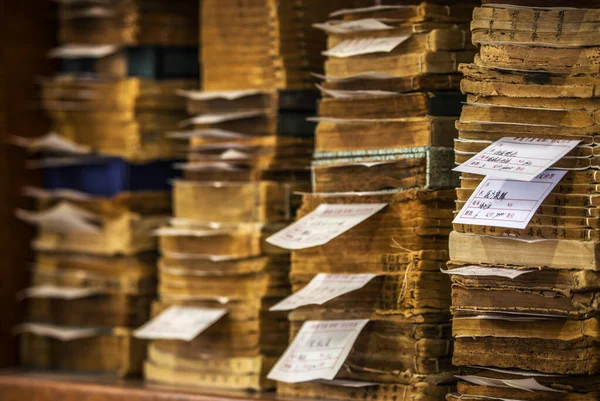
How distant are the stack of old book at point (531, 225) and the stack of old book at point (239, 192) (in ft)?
3.58

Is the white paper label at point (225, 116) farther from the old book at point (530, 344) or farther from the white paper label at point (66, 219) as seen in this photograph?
the old book at point (530, 344)

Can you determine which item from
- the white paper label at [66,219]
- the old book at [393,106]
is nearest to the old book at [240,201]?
the old book at [393,106]

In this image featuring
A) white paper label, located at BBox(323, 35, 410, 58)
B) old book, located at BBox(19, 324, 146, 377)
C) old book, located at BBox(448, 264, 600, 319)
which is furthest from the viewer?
old book, located at BBox(19, 324, 146, 377)

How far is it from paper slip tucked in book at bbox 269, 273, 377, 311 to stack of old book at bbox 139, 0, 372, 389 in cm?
49

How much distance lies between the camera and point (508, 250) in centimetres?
416

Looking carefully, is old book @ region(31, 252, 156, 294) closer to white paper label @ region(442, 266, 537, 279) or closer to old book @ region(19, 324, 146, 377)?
old book @ region(19, 324, 146, 377)

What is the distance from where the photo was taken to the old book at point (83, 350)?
5.72m

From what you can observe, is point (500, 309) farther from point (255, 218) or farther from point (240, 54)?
point (240, 54)

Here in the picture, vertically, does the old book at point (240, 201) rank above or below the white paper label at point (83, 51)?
below

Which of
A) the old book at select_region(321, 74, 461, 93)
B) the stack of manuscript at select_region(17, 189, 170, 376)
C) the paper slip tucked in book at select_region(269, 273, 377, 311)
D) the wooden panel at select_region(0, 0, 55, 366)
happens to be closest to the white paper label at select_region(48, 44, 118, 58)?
the wooden panel at select_region(0, 0, 55, 366)

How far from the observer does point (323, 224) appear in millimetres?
4648

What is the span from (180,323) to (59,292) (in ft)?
2.68

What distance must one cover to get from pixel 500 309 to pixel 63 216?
2.40 meters

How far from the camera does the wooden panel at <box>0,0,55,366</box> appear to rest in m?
6.07
